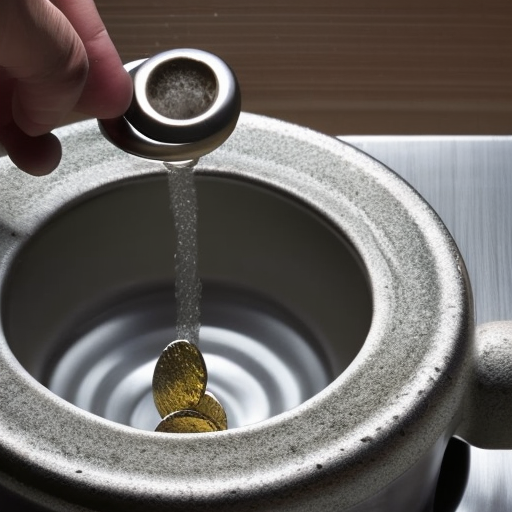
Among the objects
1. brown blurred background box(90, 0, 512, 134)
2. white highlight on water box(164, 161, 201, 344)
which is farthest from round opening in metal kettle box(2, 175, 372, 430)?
brown blurred background box(90, 0, 512, 134)

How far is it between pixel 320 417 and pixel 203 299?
22 cm

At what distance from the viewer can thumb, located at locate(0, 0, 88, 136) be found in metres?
0.57

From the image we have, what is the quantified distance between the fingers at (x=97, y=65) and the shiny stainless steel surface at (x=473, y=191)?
30cm

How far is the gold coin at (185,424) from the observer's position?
0.69m

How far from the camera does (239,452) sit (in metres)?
0.59

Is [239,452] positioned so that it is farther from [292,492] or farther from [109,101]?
[109,101]

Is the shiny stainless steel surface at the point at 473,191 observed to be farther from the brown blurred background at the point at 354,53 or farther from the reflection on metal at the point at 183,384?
the brown blurred background at the point at 354,53

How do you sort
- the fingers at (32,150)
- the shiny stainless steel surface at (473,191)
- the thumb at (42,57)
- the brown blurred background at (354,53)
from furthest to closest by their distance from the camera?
the brown blurred background at (354,53), the shiny stainless steel surface at (473,191), the fingers at (32,150), the thumb at (42,57)

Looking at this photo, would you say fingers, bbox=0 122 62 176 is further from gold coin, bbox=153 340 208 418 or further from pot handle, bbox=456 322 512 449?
pot handle, bbox=456 322 512 449

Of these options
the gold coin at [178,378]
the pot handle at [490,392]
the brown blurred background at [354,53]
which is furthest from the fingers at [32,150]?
the brown blurred background at [354,53]

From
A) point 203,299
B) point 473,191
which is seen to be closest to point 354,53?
point 473,191

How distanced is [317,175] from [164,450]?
222 millimetres

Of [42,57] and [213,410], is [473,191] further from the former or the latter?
[42,57]

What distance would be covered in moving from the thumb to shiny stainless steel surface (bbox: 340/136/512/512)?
1.10 feet
